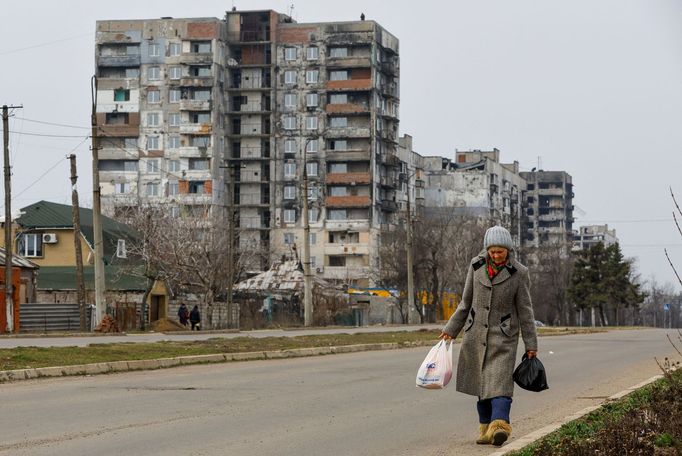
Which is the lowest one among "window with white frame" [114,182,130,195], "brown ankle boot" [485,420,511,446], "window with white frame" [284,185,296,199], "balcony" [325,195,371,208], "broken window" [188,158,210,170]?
"brown ankle boot" [485,420,511,446]

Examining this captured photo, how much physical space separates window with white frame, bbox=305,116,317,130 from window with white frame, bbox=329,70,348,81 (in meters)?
4.62

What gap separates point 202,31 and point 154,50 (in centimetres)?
597

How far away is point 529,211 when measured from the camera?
634ft

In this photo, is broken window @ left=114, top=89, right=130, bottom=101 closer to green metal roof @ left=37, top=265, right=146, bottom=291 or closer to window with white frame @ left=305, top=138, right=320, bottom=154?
window with white frame @ left=305, top=138, right=320, bottom=154

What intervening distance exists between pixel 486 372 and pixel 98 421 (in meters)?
4.26

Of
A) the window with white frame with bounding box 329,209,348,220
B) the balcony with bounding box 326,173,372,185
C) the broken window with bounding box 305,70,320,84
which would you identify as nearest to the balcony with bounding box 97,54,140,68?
the broken window with bounding box 305,70,320,84

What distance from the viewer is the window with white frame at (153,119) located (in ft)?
414

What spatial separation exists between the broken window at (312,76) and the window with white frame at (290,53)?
2.34 m

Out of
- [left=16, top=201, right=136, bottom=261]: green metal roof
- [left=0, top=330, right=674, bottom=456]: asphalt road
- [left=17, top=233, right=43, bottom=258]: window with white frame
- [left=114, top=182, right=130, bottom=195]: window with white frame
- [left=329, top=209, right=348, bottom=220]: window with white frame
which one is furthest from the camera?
[left=114, top=182, right=130, bottom=195]: window with white frame

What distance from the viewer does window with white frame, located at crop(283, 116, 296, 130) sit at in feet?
409

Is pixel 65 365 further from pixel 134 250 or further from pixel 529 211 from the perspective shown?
pixel 529 211

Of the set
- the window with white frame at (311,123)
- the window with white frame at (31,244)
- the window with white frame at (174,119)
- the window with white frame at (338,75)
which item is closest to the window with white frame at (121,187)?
the window with white frame at (174,119)

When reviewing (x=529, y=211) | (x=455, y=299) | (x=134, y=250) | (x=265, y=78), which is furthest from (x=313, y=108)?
(x=529, y=211)

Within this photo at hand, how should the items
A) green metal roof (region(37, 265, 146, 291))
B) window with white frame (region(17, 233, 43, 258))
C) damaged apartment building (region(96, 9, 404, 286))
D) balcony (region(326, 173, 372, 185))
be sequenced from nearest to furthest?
green metal roof (region(37, 265, 146, 291)) < window with white frame (region(17, 233, 43, 258)) < balcony (region(326, 173, 372, 185)) < damaged apartment building (region(96, 9, 404, 286))
